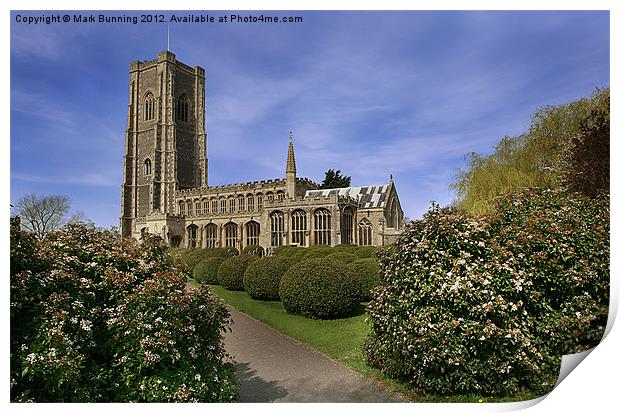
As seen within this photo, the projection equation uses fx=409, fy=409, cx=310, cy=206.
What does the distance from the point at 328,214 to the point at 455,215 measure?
24.8 meters

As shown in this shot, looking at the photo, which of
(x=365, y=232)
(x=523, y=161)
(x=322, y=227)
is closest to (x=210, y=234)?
(x=322, y=227)

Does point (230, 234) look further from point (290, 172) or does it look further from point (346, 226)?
point (346, 226)

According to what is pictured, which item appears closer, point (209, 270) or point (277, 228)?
point (209, 270)

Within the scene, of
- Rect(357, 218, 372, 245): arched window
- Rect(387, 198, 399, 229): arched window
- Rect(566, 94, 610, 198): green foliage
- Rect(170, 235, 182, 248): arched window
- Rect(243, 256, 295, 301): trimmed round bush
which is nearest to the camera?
Rect(566, 94, 610, 198): green foliage

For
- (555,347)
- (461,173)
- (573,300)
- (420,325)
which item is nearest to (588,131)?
(573,300)

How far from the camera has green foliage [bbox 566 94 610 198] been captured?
24.6 ft

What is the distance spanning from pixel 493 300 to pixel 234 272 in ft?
38.0

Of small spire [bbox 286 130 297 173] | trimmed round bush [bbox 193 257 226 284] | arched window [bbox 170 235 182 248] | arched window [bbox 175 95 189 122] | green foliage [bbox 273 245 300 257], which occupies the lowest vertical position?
trimmed round bush [bbox 193 257 226 284]

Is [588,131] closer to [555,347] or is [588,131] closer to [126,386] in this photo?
[555,347]

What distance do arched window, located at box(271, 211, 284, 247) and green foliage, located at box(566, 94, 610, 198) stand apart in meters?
26.2

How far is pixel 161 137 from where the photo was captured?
48500 millimetres

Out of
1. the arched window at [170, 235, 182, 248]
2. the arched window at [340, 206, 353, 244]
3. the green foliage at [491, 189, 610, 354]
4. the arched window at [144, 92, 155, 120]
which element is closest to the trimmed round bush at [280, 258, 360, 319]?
the green foliage at [491, 189, 610, 354]

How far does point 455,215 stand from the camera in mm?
6500

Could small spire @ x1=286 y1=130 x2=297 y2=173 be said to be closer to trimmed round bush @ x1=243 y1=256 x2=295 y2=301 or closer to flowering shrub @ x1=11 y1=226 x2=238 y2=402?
trimmed round bush @ x1=243 y1=256 x2=295 y2=301
